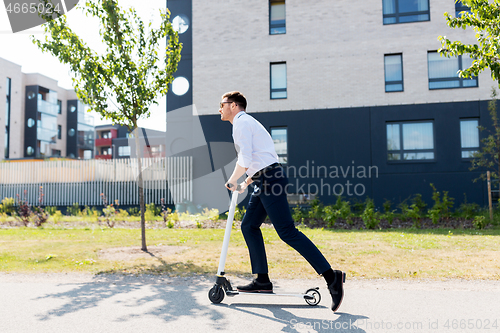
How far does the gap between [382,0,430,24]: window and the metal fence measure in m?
10.1

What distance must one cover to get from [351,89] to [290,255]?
33.7ft

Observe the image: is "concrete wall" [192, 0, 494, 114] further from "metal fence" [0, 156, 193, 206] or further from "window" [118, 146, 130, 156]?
"window" [118, 146, 130, 156]

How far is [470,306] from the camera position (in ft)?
10.7

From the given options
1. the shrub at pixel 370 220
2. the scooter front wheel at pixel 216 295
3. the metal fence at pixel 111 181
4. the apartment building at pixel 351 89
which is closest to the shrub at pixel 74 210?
the metal fence at pixel 111 181

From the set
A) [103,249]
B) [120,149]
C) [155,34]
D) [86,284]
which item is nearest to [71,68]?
[155,34]

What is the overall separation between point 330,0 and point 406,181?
26.0 feet

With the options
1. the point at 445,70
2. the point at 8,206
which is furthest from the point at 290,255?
the point at 8,206

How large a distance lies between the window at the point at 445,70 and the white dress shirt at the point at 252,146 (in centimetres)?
1308

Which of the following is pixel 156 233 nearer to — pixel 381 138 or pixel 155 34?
pixel 155 34

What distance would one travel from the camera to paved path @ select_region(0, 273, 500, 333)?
2.85 m

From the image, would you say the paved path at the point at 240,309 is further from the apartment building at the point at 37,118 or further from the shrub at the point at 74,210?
the apartment building at the point at 37,118

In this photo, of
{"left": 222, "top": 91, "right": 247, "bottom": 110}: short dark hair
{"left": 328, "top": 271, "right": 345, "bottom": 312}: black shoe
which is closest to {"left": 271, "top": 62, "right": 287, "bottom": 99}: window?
{"left": 222, "top": 91, "right": 247, "bottom": 110}: short dark hair

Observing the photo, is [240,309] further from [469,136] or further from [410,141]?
[469,136]

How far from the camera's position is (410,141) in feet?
46.8
